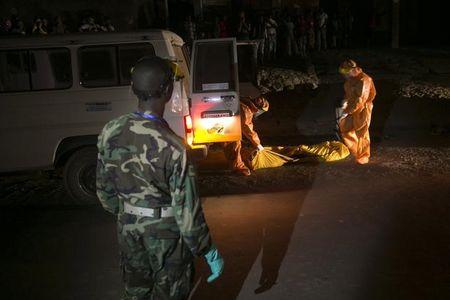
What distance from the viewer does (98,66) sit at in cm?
658

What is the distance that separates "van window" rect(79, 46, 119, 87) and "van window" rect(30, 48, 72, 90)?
0.63 feet

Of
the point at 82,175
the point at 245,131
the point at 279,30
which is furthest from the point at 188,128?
the point at 279,30

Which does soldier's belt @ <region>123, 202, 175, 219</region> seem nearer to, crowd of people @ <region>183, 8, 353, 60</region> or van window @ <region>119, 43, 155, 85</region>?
van window @ <region>119, 43, 155, 85</region>

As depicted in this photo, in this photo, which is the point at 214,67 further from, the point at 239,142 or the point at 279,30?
the point at 279,30

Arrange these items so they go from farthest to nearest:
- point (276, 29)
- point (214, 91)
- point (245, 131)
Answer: point (276, 29), point (245, 131), point (214, 91)

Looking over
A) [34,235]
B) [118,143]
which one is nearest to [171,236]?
[118,143]

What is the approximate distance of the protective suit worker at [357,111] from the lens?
8336mm

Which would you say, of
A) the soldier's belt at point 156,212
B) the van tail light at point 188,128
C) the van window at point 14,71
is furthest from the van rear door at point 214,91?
the soldier's belt at point 156,212

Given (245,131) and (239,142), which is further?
(245,131)

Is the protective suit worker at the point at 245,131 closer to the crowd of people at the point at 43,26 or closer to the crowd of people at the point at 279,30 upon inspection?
the crowd of people at the point at 43,26

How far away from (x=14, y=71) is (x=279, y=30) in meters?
13.6

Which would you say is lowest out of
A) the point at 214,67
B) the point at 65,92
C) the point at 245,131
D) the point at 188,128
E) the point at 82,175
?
the point at 82,175

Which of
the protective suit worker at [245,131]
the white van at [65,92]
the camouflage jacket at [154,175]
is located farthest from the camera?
the protective suit worker at [245,131]

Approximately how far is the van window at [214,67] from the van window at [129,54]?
764 millimetres
